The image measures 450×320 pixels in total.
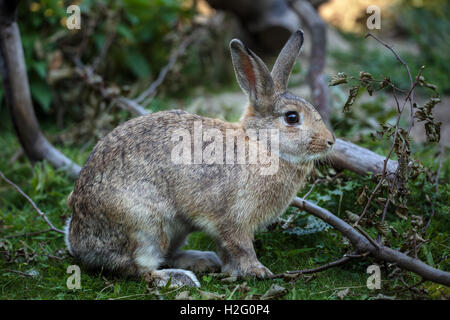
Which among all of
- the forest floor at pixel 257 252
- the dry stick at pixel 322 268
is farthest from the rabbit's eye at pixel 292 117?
the dry stick at pixel 322 268

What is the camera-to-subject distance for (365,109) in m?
7.05

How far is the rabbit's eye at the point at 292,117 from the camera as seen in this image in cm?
393

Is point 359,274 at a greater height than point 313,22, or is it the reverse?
point 313,22

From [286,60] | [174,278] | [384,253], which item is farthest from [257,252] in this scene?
[286,60]

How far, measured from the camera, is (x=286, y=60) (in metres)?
4.16

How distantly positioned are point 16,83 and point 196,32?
3.66 m

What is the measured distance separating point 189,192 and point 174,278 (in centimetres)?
64

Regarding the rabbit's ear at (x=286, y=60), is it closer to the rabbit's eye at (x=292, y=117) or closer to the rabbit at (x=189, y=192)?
the rabbit at (x=189, y=192)

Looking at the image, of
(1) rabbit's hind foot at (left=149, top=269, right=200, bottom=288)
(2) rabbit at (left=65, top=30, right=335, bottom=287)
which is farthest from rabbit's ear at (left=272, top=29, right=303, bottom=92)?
(1) rabbit's hind foot at (left=149, top=269, right=200, bottom=288)

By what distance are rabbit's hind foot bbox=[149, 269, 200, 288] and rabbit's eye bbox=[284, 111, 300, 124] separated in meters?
1.36

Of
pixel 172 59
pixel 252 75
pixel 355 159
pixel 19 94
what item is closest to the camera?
pixel 252 75

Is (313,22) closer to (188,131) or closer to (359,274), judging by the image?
(188,131)

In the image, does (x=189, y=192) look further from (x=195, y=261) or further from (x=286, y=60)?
(x=286, y=60)
